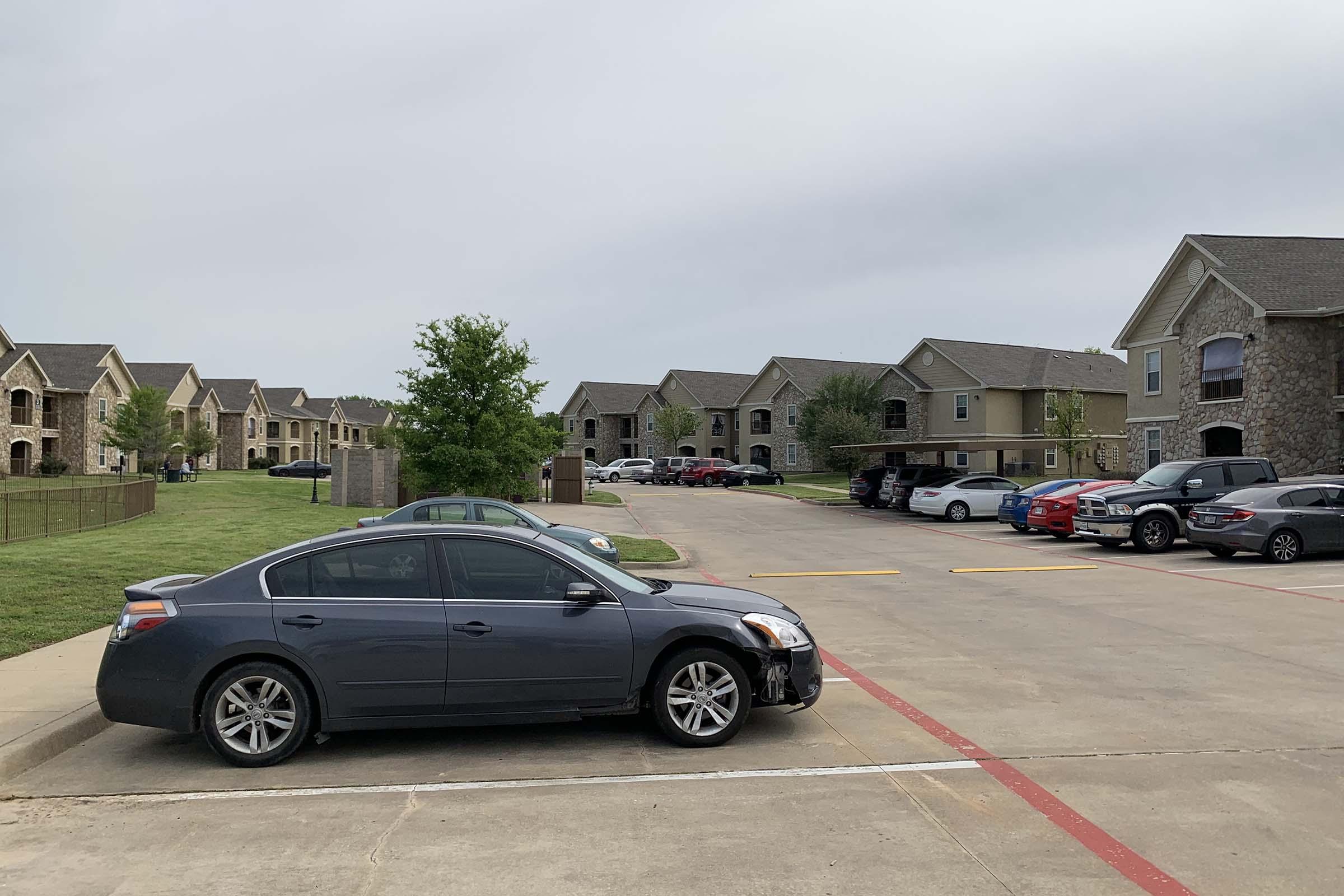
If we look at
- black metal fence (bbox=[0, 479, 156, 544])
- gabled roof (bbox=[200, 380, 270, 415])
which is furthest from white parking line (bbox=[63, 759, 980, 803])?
gabled roof (bbox=[200, 380, 270, 415])

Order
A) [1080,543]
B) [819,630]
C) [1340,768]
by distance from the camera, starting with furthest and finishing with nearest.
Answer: [1080,543] < [819,630] < [1340,768]

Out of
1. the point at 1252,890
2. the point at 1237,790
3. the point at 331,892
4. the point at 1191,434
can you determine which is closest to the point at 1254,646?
the point at 1237,790

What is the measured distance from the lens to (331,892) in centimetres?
438

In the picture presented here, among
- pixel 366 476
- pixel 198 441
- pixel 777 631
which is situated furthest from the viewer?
pixel 198 441

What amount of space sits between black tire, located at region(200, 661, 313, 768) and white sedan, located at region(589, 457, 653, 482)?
55.0 metres

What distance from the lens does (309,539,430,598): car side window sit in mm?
6469

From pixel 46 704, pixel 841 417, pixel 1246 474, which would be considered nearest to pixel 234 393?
pixel 841 417

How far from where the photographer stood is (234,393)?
81812 millimetres

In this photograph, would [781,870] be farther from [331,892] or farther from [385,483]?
[385,483]

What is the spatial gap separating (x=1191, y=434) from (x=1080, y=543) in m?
13.3

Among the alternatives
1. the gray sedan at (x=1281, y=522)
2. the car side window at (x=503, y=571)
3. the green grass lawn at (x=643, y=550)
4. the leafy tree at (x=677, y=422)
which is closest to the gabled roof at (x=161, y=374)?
the leafy tree at (x=677, y=422)

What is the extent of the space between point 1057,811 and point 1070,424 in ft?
143

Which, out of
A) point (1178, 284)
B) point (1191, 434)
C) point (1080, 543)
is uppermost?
point (1178, 284)

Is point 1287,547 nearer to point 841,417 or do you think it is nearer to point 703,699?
point 703,699
